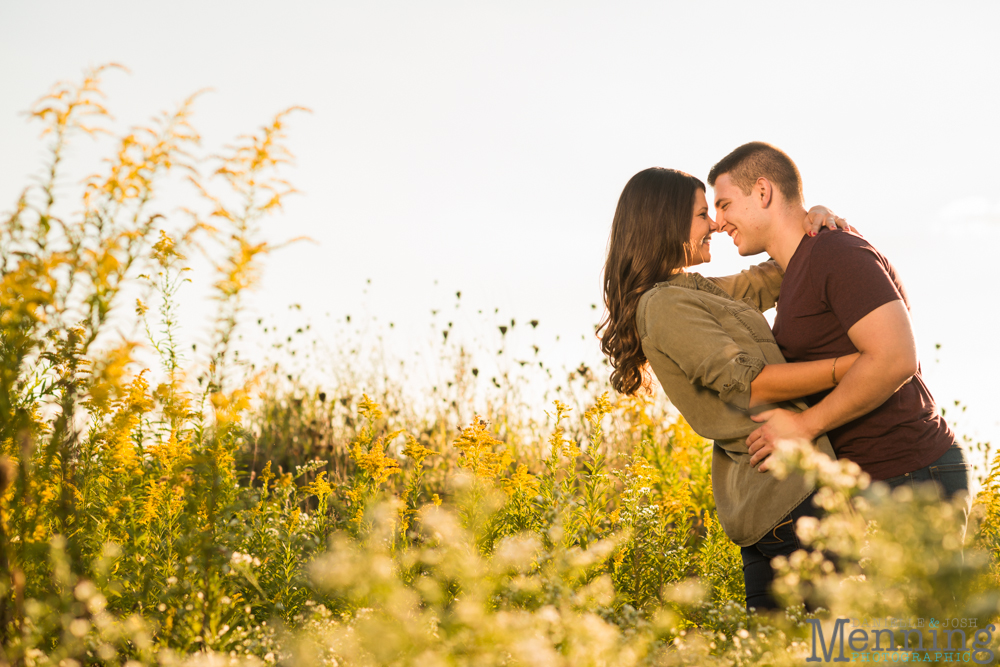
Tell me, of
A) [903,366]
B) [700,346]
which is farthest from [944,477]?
[700,346]

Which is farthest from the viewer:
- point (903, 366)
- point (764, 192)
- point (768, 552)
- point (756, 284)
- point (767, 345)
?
point (756, 284)

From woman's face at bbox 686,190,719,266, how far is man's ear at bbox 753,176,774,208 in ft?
0.72

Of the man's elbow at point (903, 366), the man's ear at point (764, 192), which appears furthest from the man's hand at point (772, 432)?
the man's ear at point (764, 192)

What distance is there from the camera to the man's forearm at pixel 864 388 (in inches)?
87.7

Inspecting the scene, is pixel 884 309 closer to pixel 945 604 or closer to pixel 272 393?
pixel 945 604

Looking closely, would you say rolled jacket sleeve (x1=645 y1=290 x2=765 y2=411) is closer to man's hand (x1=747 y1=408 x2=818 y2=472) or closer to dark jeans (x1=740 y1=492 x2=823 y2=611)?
man's hand (x1=747 y1=408 x2=818 y2=472)

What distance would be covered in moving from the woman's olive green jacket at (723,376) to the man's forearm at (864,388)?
166 millimetres

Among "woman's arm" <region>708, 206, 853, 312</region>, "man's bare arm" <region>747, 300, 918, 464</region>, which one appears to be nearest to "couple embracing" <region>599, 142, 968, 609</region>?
"man's bare arm" <region>747, 300, 918, 464</region>

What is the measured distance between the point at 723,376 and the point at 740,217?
0.87 m

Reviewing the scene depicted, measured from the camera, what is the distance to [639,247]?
114 inches

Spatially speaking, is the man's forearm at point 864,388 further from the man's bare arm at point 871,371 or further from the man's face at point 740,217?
the man's face at point 740,217

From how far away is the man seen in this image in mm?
2256

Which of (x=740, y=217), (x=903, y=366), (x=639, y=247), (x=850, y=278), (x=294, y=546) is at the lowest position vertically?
(x=294, y=546)

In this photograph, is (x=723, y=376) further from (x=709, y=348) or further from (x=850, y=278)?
(x=850, y=278)
